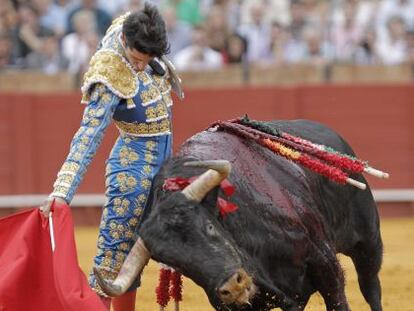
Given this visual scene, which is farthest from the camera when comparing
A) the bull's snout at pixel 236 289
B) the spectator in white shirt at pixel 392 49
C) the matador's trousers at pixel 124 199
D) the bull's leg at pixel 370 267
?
the spectator in white shirt at pixel 392 49

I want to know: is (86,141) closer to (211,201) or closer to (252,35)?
(211,201)

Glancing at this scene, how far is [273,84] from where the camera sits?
10156mm

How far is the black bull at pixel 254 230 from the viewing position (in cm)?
390

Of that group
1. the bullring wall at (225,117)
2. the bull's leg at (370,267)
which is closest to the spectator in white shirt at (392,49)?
the bullring wall at (225,117)

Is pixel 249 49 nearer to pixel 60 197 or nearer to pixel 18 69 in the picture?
pixel 18 69

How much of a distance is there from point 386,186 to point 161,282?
5353 millimetres

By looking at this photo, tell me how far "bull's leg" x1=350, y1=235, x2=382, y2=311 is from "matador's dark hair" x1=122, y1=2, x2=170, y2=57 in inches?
62.8

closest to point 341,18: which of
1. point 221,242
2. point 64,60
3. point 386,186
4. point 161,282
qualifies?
point 386,186

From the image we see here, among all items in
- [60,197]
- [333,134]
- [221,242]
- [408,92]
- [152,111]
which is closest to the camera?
[221,242]

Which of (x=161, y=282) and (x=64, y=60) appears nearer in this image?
(x=161, y=282)

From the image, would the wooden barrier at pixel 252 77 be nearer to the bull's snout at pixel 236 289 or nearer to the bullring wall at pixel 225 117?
the bullring wall at pixel 225 117

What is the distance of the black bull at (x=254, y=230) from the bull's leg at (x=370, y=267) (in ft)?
0.82

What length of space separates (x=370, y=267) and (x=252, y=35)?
16.3ft

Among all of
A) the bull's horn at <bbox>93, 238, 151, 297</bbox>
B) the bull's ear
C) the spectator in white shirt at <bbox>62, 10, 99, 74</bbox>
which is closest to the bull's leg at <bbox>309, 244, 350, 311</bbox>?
the bull's ear
